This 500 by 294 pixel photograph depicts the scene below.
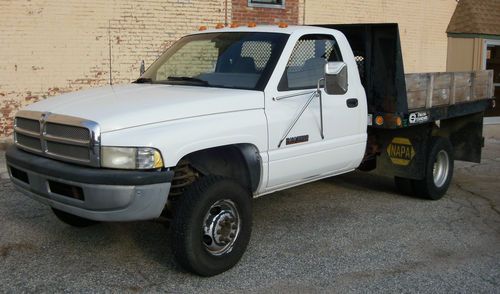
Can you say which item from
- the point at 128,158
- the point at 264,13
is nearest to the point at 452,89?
the point at 128,158

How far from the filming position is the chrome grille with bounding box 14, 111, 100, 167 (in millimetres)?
3943

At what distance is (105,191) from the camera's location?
3873 millimetres

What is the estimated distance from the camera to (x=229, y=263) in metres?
4.48

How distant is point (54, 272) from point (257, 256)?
1.63 m

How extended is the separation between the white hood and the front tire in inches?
21.9

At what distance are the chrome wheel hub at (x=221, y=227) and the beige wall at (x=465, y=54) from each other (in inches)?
471

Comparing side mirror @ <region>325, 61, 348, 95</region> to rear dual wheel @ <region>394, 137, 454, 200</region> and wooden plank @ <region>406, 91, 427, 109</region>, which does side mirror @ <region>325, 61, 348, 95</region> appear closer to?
wooden plank @ <region>406, 91, 427, 109</region>

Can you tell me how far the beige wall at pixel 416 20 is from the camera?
14031 mm

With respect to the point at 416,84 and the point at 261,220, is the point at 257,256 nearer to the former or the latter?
the point at 261,220

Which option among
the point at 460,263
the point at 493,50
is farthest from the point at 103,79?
the point at 493,50

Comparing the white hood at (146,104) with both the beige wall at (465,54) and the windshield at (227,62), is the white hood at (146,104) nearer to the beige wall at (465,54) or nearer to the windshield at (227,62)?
the windshield at (227,62)

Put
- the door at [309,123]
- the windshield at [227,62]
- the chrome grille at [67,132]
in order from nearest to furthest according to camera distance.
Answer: the chrome grille at [67,132], the door at [309,123], the windshield at [227,62]

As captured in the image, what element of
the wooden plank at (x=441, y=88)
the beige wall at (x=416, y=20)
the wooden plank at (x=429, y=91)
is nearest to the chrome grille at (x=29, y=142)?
the wooden plank at (x=429, y=91)

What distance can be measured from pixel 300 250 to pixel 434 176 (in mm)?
2699
